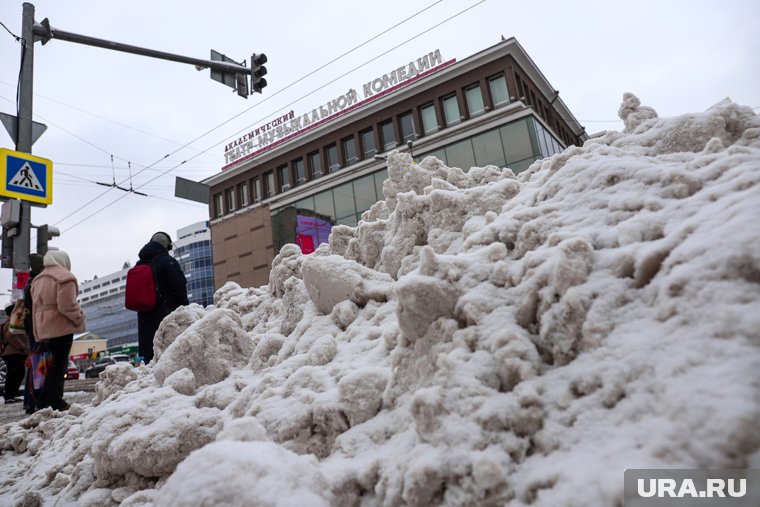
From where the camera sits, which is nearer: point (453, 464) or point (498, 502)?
point (498, 502)

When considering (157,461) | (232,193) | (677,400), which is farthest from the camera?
(232,193)

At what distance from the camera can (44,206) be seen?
802cm

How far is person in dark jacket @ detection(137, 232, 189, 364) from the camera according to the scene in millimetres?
5855

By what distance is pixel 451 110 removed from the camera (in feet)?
82.5

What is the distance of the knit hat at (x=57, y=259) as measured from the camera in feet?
18.8

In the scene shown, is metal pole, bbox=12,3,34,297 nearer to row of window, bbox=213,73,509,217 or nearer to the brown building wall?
row of window, bbox=213,73,509,217

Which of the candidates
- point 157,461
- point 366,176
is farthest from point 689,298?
point 366,176

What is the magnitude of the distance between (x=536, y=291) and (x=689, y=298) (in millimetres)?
586

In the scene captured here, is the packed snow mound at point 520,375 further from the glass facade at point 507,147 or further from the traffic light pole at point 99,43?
the glass facade at point 507,147

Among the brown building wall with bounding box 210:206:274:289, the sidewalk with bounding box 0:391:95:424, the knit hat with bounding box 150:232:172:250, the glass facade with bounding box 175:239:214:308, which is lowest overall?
the sidewalk with bounding box 0:391:95:424

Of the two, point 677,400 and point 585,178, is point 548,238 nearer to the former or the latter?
point 585,178

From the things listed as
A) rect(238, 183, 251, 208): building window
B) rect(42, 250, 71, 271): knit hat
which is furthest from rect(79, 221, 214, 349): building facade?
rect(42, 250, 71, 271): knit hat

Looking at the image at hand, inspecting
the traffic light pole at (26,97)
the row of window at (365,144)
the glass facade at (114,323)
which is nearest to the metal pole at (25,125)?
the traffic light pole at (26,97)

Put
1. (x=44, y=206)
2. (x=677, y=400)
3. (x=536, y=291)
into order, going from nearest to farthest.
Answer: (x=677, y=400) → (x=536, y=291) → (x=44, y=206)
